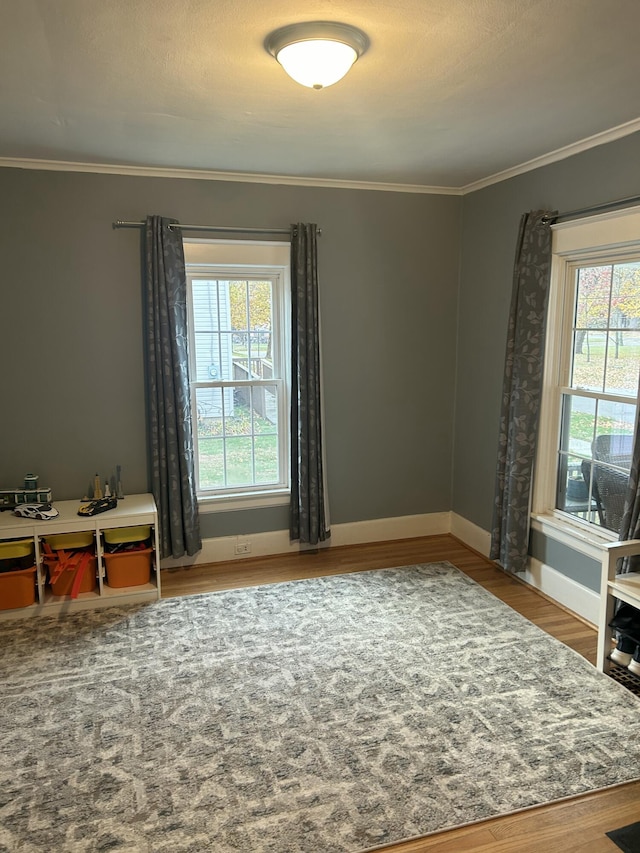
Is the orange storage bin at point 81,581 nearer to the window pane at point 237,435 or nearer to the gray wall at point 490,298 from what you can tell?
the window pane at point 237,435

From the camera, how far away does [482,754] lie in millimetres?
2355

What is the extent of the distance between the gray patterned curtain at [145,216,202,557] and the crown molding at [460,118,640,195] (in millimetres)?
2062

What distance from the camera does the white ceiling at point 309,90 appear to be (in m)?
1.87

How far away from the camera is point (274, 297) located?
168 inches

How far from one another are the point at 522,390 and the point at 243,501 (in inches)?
78.8

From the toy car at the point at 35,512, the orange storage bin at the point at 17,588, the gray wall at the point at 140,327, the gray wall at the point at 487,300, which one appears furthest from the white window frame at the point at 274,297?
the gray wall at the point at 487,300

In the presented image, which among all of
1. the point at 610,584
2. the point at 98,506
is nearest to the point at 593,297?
the point at 610,584

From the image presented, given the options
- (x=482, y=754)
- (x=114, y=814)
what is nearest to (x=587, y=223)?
(x=482, y=754)

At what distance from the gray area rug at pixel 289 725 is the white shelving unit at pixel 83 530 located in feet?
0.35

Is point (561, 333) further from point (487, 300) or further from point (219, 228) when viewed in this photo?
point (219, 228)

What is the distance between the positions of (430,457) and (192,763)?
116 inches

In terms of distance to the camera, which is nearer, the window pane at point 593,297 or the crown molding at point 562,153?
the crown molding at point 562,153

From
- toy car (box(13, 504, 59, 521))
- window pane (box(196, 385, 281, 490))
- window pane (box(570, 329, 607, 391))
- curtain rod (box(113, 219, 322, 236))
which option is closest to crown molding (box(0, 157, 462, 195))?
curtain rod (box(113, 219, 322, 236))

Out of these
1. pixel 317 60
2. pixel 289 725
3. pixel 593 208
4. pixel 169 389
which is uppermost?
pixel 317 60
